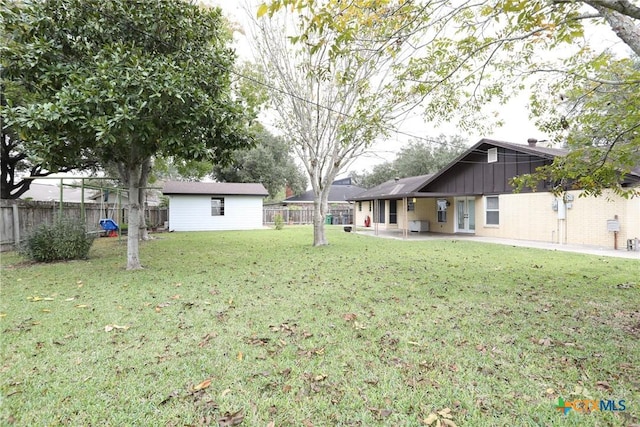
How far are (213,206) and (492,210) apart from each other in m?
16.1

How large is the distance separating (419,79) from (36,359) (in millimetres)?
6449

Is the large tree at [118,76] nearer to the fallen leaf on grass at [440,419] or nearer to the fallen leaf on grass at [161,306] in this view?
the fallen leaf on grass at [161,306]

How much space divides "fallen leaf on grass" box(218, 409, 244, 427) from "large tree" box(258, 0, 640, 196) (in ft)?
10.0

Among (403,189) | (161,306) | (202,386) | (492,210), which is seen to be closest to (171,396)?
(202,386)

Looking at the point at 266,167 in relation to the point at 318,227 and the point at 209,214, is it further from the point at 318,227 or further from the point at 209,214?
the point at 318,227

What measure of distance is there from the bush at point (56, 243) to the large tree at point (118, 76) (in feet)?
7.83

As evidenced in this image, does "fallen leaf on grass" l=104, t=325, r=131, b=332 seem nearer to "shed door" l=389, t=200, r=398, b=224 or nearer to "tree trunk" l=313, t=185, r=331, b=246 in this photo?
"tree trunk" l=313, t=185, r=331, b=246

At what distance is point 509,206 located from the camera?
1404cm

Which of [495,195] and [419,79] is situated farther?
[495,195]

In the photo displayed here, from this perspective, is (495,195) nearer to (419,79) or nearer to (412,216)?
(412,216)

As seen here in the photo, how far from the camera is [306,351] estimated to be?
3.25 metres

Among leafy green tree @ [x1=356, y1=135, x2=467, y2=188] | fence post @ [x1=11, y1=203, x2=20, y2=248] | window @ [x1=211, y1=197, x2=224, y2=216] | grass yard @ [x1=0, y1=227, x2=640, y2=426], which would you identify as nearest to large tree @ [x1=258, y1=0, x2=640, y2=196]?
grass yard @ [x1=0, y1=227, x2=640, y2=426]

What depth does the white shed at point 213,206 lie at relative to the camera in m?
20.3

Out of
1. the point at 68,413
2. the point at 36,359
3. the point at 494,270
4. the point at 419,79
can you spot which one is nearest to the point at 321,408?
the point at 68,413
